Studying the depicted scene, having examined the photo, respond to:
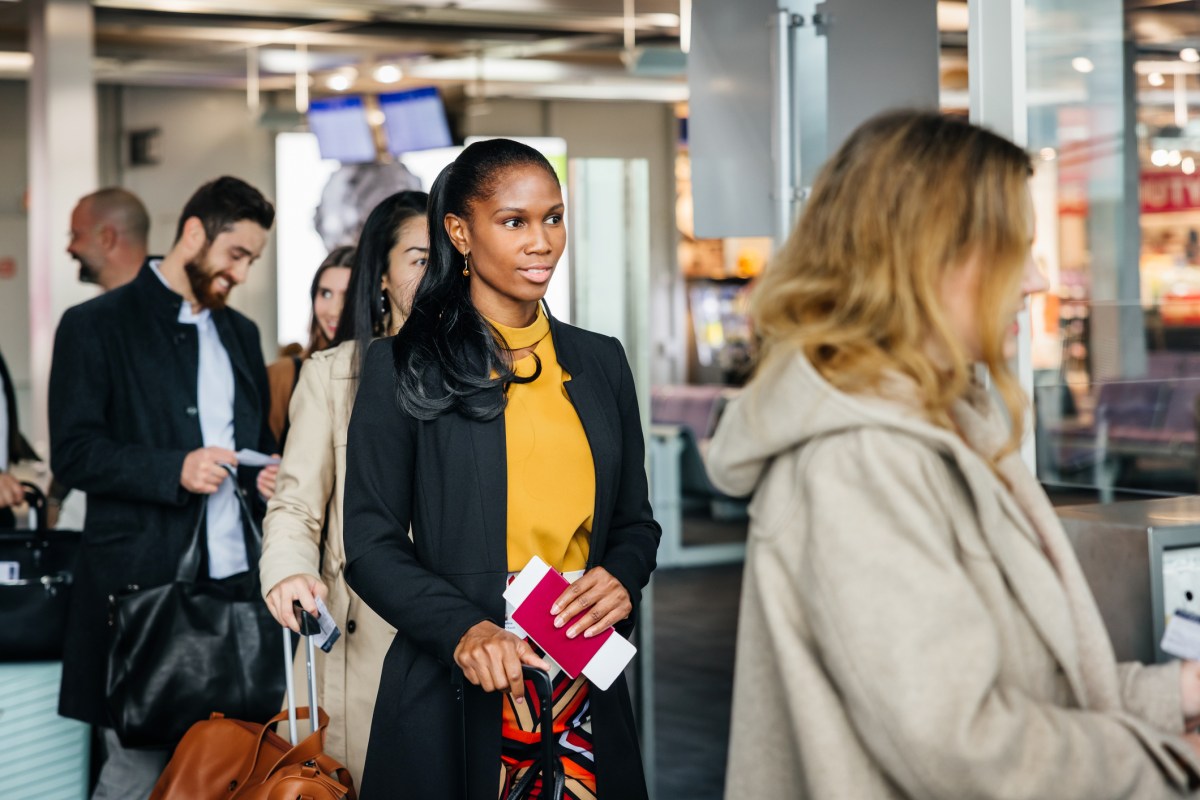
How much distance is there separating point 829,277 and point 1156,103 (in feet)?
22.4

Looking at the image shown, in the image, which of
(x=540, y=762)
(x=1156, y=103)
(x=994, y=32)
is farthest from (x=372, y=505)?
(x=1156, y=103)

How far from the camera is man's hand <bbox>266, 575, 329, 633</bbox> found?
2.36 meters

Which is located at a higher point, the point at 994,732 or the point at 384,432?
the point at 384,432

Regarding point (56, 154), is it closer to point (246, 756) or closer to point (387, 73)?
point (246, 756)

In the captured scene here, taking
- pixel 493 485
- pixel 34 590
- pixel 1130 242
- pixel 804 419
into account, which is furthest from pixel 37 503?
pixel 1130 242

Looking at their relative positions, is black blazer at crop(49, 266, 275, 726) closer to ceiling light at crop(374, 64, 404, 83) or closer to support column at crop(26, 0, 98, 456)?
support column at crop(26, 0, 98, 456)

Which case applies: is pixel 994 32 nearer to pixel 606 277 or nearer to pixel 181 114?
pixel 606 277

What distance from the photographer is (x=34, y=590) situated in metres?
3.66

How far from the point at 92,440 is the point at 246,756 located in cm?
102

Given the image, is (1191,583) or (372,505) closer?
(1191,583)

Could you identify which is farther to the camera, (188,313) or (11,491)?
(11,491)

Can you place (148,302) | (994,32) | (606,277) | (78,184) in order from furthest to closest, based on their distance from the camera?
1. (78,184)
2. (606,277)
3. (148,302)
4. (994,32)

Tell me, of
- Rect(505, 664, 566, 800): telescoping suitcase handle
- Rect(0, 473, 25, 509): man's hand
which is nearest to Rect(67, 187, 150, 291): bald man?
Rect(0, 473, 25, 509): man's hand

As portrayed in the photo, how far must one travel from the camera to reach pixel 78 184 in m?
7.05
